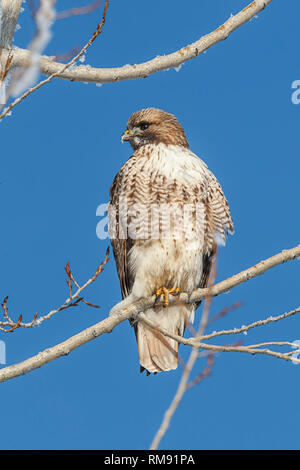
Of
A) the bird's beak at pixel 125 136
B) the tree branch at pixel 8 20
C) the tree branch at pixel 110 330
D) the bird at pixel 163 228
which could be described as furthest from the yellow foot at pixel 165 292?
the tree branch at pixel 8 20

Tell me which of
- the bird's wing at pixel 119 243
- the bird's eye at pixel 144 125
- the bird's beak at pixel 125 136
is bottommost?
the bird's wing at pixel 119 243

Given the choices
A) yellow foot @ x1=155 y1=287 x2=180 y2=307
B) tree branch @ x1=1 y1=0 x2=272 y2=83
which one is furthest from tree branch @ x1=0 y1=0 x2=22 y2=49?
yellow foot @ x1=155 y1=287 x2=180 y2=307

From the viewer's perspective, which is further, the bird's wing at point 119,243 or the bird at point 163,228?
the bird's wing at point 119,243

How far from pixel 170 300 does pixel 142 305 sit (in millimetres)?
285

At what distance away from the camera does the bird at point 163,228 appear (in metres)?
5.22

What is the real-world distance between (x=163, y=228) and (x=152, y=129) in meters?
1.08

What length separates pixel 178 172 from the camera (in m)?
5.32

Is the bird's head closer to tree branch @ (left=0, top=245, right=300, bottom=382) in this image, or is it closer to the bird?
the bird

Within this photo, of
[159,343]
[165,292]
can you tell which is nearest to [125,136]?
[165,292]

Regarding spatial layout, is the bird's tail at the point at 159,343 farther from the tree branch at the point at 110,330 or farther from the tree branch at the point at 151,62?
the tree branch at the point at 151,62

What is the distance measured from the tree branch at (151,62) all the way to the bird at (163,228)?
1.47 metres

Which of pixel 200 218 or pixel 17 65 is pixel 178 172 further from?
pixel 17 65

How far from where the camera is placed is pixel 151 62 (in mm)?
3859
